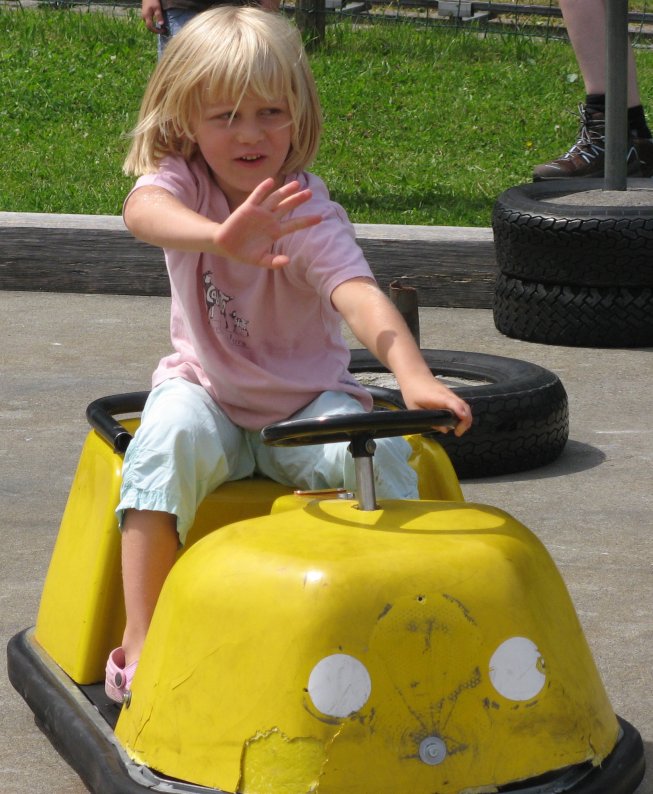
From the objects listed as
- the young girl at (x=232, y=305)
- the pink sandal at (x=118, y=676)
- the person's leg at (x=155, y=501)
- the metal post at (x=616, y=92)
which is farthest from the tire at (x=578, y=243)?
the pink sandal at (x=118, y=676)

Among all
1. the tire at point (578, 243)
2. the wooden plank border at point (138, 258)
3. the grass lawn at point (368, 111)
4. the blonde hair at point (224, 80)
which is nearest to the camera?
the blonde hair at point (224, 80)

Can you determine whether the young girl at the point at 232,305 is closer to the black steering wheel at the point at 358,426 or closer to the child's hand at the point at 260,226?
the child's hand at the point at 260,226

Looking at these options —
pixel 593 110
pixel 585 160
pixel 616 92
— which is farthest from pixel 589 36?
pixel 616 92

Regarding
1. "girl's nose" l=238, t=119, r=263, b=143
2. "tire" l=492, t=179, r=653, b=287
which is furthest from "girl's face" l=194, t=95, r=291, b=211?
"tire" l=492, t=179, r=653, b=287

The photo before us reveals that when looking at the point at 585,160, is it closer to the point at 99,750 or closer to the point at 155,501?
the point at 155,501

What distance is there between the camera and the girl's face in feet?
7.78

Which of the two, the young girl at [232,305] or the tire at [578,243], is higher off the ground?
the young girl at [232,305]

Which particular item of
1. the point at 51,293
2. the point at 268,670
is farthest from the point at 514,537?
the point at 51,293

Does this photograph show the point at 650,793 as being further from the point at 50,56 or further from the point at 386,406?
the point at 50,56

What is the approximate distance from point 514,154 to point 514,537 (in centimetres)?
557

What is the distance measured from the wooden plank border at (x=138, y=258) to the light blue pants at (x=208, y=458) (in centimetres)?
316

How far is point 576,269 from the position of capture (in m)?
4.70

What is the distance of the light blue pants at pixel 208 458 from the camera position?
2176mm

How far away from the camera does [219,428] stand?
2293mm
